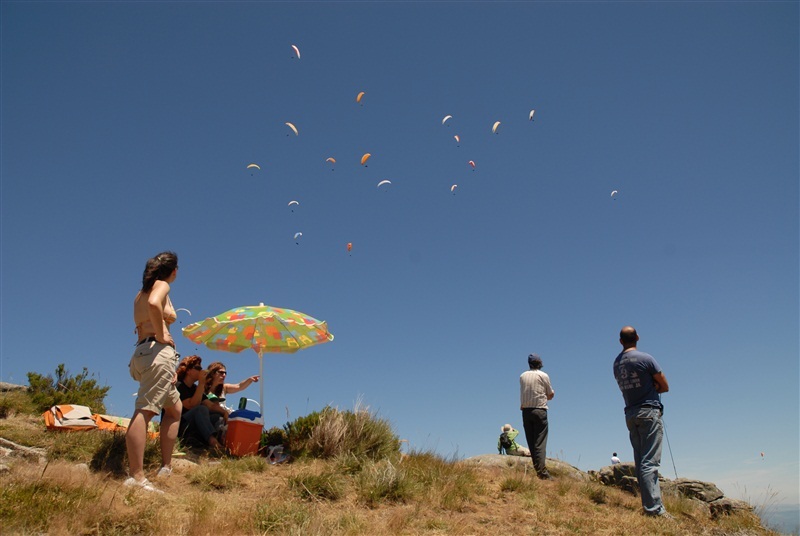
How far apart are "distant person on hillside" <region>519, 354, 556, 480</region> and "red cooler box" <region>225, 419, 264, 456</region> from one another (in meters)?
4.34

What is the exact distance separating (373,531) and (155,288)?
128 inches

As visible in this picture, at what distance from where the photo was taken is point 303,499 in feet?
20.1

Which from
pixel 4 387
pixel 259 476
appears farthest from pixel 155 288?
pixel 4 387

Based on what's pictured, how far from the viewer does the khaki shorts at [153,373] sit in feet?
18.5

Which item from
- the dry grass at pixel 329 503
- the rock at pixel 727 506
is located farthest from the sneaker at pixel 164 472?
the rock at pixel 727 506

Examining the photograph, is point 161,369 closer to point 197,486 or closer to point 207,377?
point 197,486

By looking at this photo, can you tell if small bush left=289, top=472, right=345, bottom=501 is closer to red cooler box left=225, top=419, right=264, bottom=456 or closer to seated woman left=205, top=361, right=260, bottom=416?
red cooler box left=225, top=419, right=264, bottom=456

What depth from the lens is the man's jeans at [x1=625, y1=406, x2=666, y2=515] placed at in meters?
6.93

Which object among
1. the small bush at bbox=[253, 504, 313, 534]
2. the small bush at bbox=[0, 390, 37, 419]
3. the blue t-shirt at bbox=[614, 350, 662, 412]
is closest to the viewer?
the small bush at bbox=[253, 504, 313, 534]

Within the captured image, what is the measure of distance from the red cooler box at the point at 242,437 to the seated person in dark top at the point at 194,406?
0.22 m

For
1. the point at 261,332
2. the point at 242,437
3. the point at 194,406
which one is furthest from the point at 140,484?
the point at 261,332

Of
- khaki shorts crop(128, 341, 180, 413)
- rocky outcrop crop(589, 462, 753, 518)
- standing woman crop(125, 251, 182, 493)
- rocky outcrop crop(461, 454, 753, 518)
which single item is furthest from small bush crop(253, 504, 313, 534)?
rocky outcrop crop(589, 462, 753, 518)

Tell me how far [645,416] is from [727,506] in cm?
335

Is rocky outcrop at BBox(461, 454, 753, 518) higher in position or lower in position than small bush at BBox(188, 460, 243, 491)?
higher
